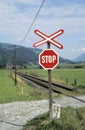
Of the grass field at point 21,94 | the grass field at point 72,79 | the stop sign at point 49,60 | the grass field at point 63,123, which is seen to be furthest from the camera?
the grass field at point 72,79

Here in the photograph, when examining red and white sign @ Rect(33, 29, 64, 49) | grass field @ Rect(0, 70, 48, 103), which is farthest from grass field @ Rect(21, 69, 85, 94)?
red and white sign @ Rect(33, 29, 64, 49)

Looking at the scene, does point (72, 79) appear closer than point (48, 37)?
No

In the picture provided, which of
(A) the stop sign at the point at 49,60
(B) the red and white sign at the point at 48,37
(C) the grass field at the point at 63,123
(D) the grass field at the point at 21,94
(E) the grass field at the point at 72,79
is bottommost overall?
(E) the grass field at the point at 72,79

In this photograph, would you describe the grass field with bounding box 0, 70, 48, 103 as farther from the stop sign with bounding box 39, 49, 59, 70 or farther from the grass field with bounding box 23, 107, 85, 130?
the stop sign with bounding box 39, 49, 59, 70

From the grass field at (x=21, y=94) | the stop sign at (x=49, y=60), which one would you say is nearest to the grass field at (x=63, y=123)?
the stop sign at (x=49, y=60)

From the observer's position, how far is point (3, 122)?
51.8ft

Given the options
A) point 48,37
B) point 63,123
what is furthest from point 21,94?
point 48,37

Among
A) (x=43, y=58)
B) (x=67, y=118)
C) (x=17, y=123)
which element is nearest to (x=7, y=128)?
(x=17, y=123)

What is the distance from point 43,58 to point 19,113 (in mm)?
6304

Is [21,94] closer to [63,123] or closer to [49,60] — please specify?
[63,123]

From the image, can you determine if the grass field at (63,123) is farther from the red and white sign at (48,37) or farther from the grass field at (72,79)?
the grass field at (72,79)

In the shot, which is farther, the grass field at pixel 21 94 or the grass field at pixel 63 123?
the grass field at pixel 21 94

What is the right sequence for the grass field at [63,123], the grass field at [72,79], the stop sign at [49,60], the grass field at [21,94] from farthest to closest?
the grass field at [72,79]
the grass field at [21,94]
the stop sign at [49,60]
the grass field at [63,123]

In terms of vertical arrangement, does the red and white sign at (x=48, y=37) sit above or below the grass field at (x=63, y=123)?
above
